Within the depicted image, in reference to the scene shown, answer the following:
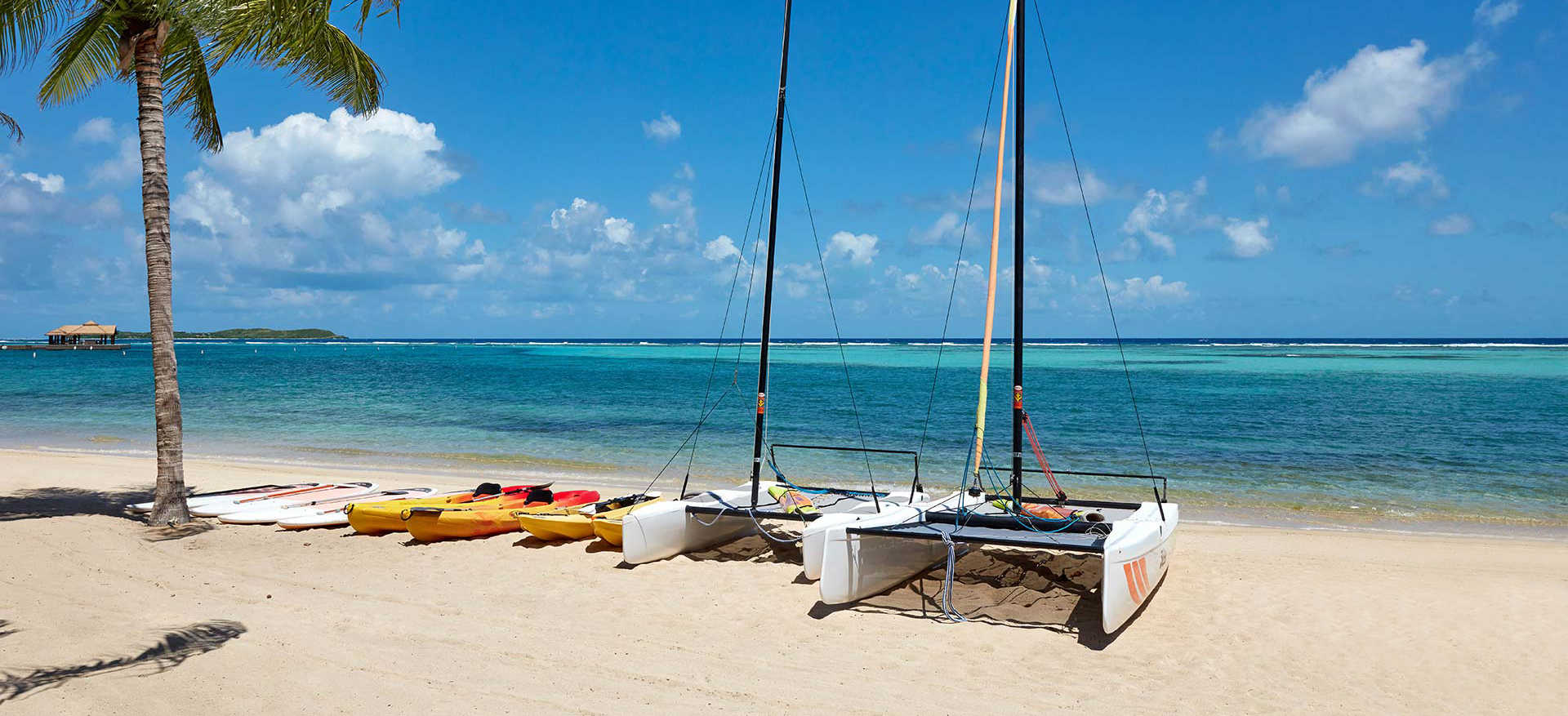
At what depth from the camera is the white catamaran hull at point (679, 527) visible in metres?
9.40

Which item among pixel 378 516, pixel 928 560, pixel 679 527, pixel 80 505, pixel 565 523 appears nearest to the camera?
pixel 928 560

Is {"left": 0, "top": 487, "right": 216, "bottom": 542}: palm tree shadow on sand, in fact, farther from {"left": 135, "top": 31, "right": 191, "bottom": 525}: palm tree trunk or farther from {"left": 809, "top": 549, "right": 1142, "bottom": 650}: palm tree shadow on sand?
{"left": 809, "top": 549, "right": 1142, "bottom": 650}: palm tree shadow on sand

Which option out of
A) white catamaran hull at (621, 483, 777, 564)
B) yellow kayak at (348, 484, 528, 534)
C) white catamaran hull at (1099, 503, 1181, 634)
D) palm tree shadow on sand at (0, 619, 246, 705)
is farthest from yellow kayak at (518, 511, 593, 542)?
white catamaran hull at (1099, 503, 1181, 634)

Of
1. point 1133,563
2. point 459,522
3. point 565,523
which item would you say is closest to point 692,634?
point 565,523

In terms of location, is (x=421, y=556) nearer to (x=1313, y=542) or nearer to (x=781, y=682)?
(x=781, y=682)

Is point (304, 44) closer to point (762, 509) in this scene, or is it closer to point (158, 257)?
point (158, 257)

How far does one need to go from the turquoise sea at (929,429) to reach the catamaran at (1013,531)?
20.5 feet

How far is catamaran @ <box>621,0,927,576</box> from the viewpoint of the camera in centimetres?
937

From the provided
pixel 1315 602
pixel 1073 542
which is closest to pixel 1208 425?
pixel 1315 602

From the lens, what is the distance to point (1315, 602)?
8406 mm

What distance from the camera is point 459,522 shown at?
10.4 meters

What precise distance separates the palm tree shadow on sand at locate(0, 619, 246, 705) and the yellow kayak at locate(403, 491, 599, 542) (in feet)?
10.7

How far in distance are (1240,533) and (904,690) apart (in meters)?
8.04

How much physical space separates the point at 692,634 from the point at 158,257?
25.6 feet
